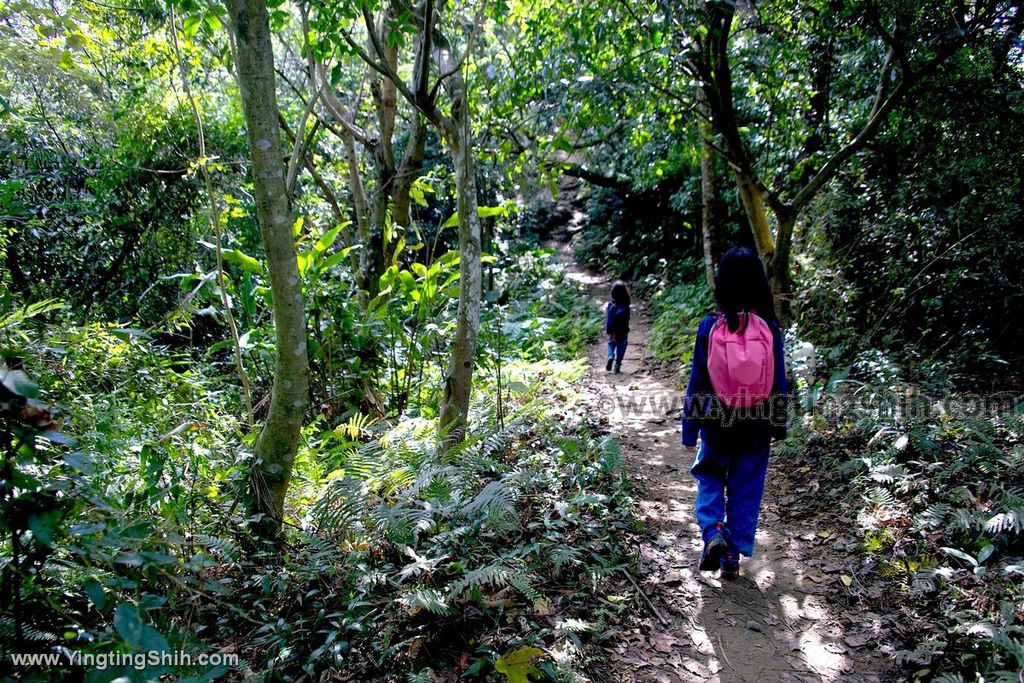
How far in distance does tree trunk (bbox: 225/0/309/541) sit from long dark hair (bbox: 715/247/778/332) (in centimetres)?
282

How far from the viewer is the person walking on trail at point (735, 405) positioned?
3701 millimetres

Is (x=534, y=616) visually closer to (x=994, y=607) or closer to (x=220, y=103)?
(x=994, y=607)

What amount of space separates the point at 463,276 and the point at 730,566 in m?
3.17

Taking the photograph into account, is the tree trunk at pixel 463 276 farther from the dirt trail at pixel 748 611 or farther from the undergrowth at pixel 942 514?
the undergrowth at pixel 942 514

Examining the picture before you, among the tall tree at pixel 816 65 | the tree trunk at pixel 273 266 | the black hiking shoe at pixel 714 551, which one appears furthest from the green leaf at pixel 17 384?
the tall tree at pixel 816 65

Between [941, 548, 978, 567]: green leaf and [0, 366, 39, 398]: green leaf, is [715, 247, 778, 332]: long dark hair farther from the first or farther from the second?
[0, 366, 39, 398]: green leaf

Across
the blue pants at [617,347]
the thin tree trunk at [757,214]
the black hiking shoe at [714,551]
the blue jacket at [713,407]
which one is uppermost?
the thin tree trunk at [757,214]

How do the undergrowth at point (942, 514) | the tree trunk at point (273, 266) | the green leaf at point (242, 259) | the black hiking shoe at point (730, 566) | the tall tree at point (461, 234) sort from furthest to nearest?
the green leaf at point (242, 259)
the tall tree at point (461, 234)
the black hiking shoe at point (730, 566)
the tree trunk at point (273, 266)
the undergrowth at point (942, 514)

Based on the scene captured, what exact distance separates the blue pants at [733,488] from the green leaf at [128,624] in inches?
129

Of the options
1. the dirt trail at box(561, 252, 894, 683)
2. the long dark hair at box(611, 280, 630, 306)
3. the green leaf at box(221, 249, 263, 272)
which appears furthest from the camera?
the long dark hair at box(611, 280, 630, 306)

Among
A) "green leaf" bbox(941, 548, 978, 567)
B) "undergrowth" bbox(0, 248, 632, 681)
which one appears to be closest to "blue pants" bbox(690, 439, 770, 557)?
"undergrowth" bbox(0, 248, 632, 681)

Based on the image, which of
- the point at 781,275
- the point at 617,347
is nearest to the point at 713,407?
the point at 781,275

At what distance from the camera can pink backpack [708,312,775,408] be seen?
366 centimetres

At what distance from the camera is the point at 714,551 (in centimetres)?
385
